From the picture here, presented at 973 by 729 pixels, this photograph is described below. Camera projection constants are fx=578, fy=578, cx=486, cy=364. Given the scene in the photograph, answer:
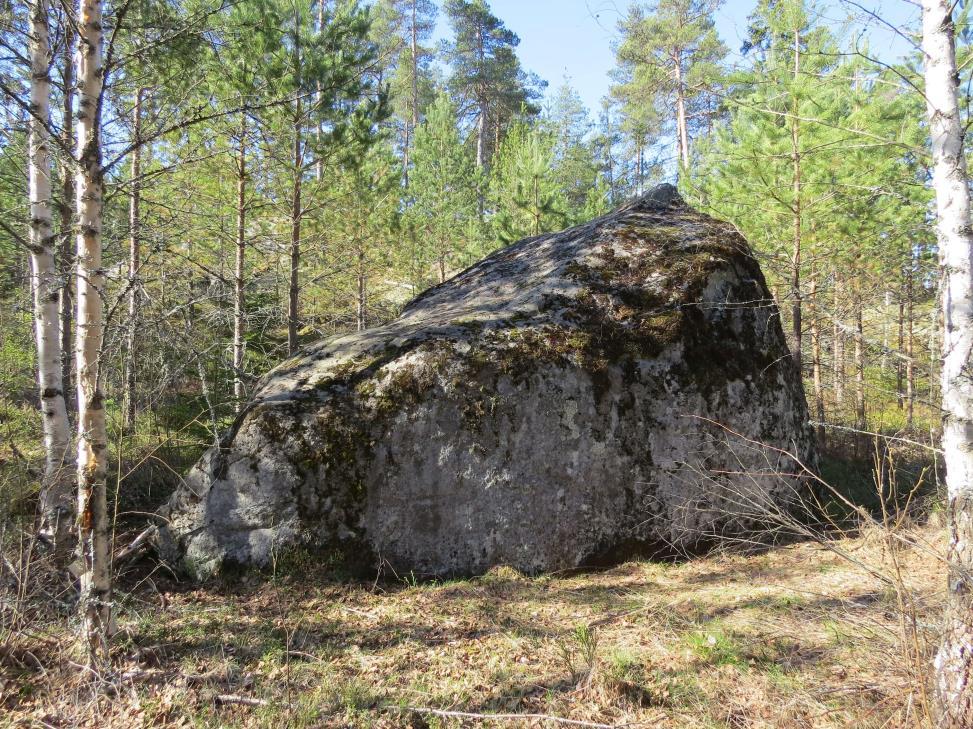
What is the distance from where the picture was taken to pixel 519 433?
4.40 metres

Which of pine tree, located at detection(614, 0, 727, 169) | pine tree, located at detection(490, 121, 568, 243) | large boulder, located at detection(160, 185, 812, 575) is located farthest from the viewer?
pine tree, located at detection(490, 121, 568, 243)

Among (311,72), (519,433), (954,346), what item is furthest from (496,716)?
(311,72)

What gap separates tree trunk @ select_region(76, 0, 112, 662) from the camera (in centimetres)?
281

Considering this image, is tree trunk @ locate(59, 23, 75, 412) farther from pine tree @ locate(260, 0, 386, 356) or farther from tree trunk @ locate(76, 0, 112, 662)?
pine tree @ locate(260, 0, 386, 356)

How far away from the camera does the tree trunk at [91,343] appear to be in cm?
281

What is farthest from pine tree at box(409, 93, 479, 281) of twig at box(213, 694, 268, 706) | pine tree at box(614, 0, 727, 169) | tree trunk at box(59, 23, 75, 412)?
twig at box(213, 694, 268, 706)

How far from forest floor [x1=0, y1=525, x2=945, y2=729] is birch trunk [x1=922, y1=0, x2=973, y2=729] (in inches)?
5.5

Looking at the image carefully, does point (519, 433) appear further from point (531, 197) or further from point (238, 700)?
point (531, 197)

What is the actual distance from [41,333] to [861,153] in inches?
431

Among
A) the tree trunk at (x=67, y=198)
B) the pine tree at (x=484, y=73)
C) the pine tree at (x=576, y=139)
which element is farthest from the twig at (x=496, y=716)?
the pine tree at (x=484, y=73)

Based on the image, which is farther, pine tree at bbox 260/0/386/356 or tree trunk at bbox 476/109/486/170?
tree trunk at bbox 476/109/486/170

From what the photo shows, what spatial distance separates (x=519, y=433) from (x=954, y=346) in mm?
2703

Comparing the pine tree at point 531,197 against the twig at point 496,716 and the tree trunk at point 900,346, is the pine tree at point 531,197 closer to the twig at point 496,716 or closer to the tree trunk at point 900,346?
the tree trunk at point 900,346

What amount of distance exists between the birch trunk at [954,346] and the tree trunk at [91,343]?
374 cm
